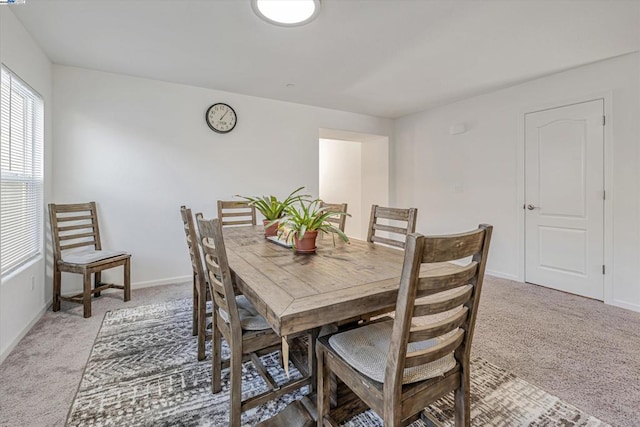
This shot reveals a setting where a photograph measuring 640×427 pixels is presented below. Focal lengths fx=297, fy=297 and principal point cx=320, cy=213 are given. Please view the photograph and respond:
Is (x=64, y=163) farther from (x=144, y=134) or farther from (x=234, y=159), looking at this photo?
(x=234, y=159)

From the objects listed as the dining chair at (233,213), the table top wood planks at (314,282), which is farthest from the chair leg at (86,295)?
the table top wood planks at (314,282)

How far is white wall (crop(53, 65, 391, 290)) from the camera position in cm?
311

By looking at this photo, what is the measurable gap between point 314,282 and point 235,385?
23.9 inches

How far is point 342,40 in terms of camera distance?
2.52 meters

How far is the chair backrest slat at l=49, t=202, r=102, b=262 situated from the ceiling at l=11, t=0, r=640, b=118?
1461mm

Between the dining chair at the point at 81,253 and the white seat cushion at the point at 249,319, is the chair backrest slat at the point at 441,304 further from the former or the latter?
the dining chair at the point at 81,253

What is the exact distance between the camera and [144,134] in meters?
3.40

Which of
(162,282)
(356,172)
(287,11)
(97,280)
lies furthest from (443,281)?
(356,172)

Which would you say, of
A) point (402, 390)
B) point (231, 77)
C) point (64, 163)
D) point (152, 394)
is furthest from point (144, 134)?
point (402, 390)

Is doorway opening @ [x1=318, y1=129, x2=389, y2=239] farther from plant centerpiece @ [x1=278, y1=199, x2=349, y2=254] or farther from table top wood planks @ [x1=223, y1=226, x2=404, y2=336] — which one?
table top wood planks @ [x1=223, y1=226, x2=404, y2=336]

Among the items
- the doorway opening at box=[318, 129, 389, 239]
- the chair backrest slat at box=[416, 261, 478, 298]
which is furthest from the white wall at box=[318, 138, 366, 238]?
the chair backrest slat at box=[416, 261, 478, 298]

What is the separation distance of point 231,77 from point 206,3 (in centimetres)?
135

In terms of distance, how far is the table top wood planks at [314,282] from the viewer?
3.16 feet

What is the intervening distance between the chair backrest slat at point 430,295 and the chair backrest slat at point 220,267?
694 mm
